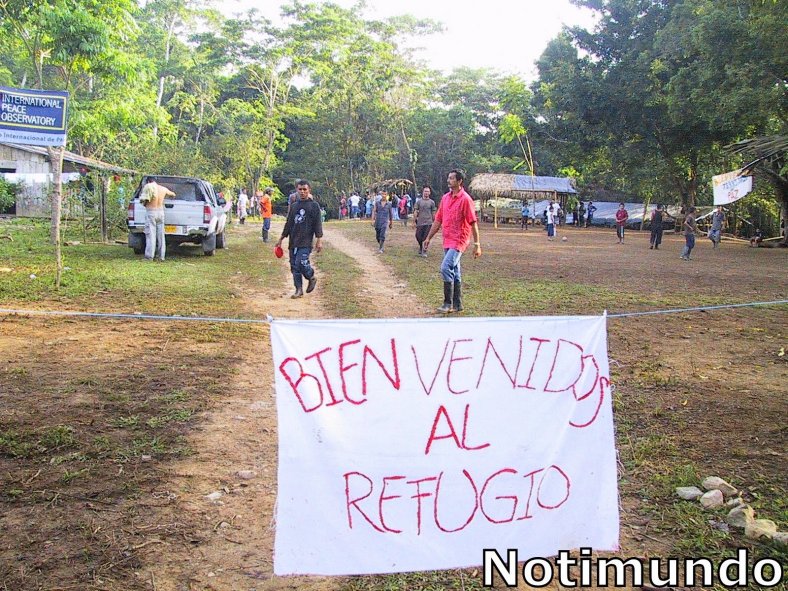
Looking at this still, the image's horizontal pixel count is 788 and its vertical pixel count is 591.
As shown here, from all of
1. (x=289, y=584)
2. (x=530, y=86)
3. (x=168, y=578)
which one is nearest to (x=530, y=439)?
(x=289, y=584)

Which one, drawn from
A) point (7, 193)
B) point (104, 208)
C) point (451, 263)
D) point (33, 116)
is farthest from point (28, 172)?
point (451, 263)

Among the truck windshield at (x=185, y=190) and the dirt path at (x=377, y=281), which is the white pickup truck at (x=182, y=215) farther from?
the dirt path at (x=377, y=281)

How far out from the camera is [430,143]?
150 feet

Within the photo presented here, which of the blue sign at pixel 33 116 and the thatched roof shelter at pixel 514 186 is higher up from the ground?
the thatched roof shelter at pixel 514 186

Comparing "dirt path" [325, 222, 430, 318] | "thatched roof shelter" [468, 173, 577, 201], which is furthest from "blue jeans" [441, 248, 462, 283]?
"thatched roof shelter" [468, 173, 577, 201]

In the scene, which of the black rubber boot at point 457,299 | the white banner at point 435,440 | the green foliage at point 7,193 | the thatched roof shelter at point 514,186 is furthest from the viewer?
the thatched roof shelter at point 514,186

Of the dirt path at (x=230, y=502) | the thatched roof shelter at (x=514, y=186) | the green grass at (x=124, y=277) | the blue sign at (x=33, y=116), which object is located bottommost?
the dirt path at (x=230, y=502)

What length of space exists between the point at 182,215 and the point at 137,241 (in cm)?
110

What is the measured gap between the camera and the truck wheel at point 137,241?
48.3ft

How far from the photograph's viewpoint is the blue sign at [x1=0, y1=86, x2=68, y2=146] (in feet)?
28.9

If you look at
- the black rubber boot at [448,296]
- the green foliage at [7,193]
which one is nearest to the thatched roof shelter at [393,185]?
the green foliage at [7,193]

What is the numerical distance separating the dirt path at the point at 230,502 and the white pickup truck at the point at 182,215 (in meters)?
9.33

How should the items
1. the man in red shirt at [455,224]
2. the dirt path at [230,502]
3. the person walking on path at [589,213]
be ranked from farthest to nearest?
the person walking on path at [589,213], the man in red shirt at [455,224], the dirt path at [230,502]

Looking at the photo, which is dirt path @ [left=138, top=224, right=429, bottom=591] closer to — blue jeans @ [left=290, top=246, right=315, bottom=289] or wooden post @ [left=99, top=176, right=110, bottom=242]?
blue jeans @ [left=290, top=246, right=315, bottom=289]
